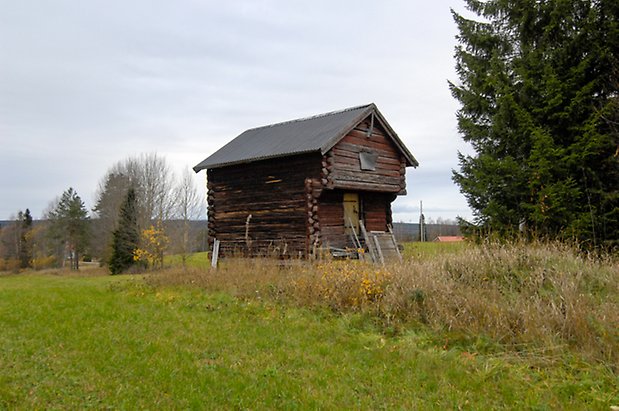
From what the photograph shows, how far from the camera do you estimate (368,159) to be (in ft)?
61.0

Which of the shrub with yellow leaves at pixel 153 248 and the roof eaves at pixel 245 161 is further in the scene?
the shrub with yellow leaves at pixel 153 248

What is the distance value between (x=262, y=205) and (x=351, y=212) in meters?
3.93

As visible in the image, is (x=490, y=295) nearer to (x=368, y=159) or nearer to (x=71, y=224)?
(x=368, y=159)

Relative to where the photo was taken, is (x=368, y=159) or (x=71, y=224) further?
(x=71, y=224)

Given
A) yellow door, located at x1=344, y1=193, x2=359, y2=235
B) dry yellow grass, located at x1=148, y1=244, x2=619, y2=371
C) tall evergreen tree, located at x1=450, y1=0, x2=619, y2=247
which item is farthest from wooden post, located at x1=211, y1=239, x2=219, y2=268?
tall evergreen tree, located at x1=450, y1=0, x2=619, y2=247

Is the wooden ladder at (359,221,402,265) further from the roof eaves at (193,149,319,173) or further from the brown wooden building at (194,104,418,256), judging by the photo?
the roof eaves at (193,149,319,173)

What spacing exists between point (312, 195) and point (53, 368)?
1141cm

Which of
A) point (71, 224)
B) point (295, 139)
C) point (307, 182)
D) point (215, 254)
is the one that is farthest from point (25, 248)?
point (307, 182)

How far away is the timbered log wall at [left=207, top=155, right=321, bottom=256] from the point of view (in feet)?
56.2

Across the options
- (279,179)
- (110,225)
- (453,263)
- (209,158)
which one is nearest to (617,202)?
(453,263)

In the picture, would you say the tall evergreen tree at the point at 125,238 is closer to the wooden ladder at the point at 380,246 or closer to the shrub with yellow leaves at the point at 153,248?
the shrub with yellow leaves at the point at 153,248

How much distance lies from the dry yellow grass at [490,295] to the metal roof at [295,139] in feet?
21.1

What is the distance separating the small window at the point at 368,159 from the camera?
18.3 metres

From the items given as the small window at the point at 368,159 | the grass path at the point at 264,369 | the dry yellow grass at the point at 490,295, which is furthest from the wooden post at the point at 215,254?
the grass path at the point at 264,369
